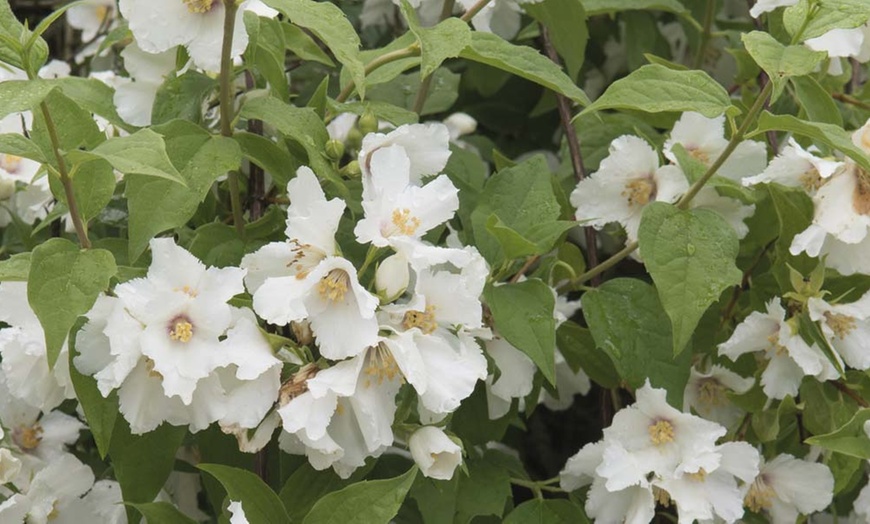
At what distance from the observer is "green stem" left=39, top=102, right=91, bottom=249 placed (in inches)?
49.2

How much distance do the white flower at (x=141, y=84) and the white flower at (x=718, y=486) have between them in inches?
33.9

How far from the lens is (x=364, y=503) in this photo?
1288 mm

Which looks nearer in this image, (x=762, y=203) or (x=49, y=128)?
(x=49, y=128)

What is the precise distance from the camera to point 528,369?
156 cm

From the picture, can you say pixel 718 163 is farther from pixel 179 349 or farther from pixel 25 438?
pixel 25 438

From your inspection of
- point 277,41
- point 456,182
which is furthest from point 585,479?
point 277,41

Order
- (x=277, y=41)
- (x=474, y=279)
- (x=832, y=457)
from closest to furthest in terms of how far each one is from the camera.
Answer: (x=474, y=279) → (x=277, y=41) → (x=832, y=457)

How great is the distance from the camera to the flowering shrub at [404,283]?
1.27 meters

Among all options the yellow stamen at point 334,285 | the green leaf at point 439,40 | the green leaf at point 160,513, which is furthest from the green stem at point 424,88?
the green leaf at point 160,513

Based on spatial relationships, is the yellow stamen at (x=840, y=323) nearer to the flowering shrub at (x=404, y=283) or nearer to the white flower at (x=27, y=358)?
the flowering shrub at (x=404, y=283)

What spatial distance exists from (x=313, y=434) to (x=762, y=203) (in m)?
0.84

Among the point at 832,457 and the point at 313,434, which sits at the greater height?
the point at 313,434

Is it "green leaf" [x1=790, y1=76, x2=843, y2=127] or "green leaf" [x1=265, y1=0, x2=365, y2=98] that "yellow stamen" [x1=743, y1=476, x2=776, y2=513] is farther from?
"green leaf" [x1=265, y1=0, x2=365, y2=98]

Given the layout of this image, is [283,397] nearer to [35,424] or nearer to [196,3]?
[196,3]
